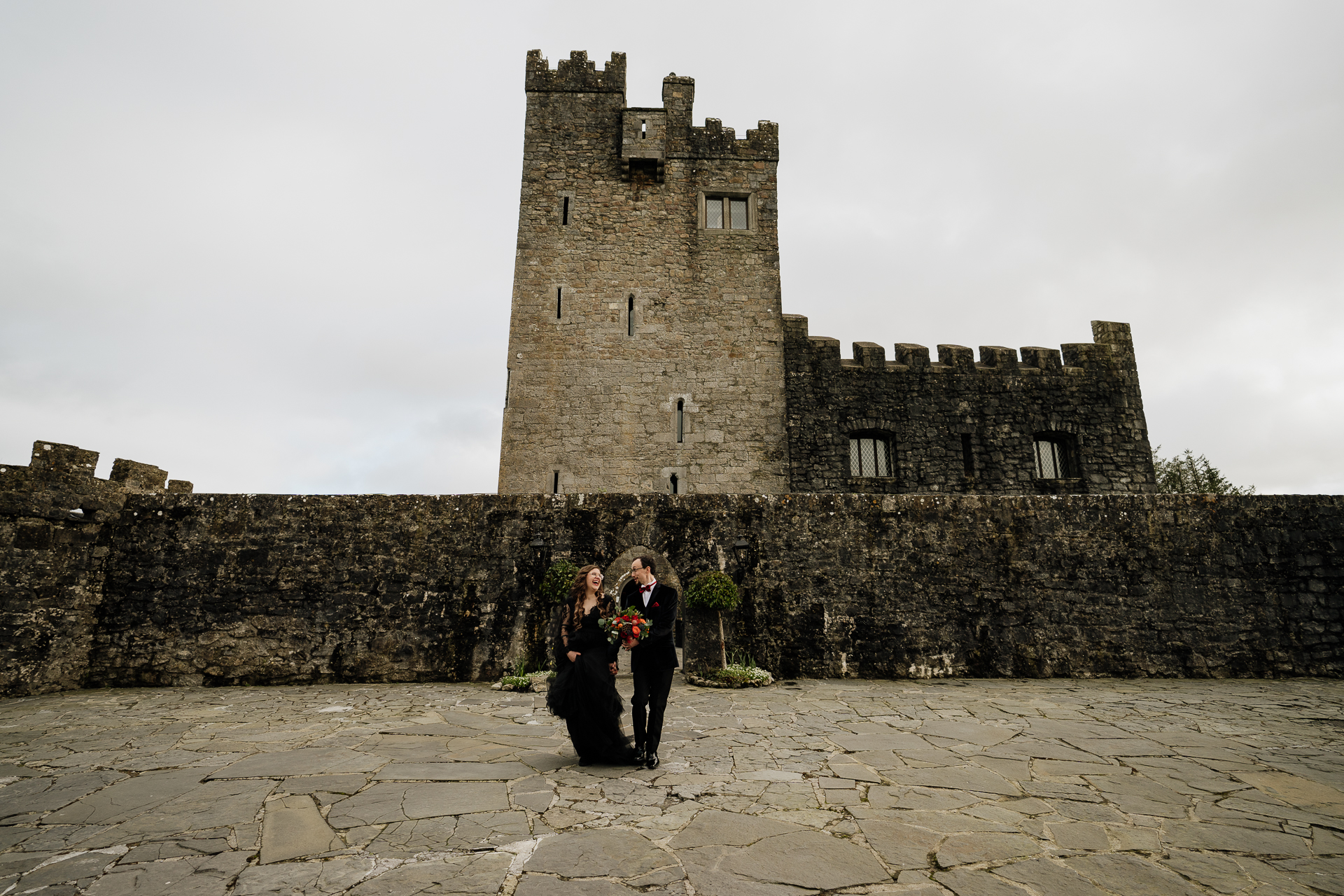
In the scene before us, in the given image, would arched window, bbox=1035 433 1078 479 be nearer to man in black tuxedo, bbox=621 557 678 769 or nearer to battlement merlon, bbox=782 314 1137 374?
battlement merlon, bbox=782 314 1137 374

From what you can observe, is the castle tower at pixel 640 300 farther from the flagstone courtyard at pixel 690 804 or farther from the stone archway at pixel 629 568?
the flagstone courtyard at pixel 690 804

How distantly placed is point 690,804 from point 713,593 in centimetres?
453

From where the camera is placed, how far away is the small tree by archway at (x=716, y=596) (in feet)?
26.2

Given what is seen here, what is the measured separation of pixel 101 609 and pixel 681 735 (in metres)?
7.41

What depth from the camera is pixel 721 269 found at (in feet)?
52.7

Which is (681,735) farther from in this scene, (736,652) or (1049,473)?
(1049,473)

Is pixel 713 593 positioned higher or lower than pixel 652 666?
higher

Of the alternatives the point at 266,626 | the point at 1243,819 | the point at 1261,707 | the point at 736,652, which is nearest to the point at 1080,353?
the point at 1261,707

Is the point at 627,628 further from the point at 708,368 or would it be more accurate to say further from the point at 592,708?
the point at 708,368

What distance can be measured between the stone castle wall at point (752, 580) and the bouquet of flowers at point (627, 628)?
3.71 metres

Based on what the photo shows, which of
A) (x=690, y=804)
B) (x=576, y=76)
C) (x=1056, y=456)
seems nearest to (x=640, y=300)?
(x=576, y=76)

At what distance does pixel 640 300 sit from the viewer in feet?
51.5

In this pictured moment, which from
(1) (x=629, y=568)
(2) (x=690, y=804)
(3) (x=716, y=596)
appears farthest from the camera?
(1) (x=629, y=568)

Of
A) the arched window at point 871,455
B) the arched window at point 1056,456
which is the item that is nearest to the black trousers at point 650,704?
the arched window at point 871,455
